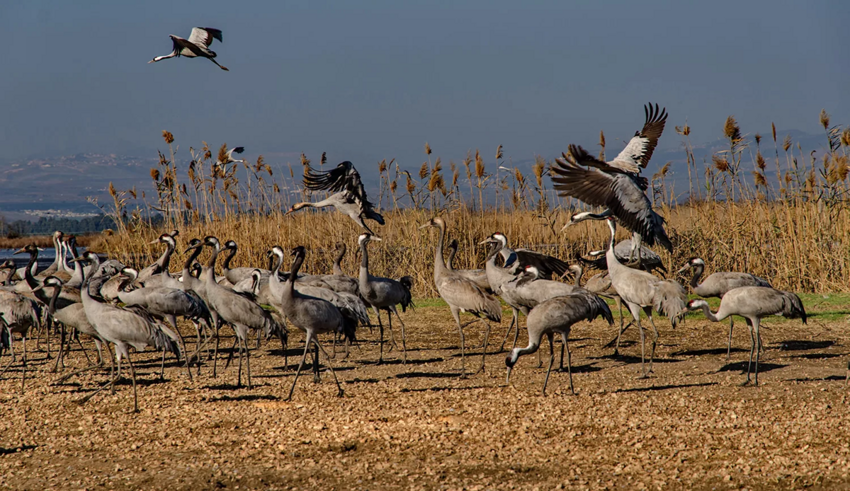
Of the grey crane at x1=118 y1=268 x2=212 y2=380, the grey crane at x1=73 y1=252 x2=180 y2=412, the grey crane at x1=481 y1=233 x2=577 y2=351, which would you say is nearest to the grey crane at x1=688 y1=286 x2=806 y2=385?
the grey crane at x1=481 y1=233 x2=577 y2=351

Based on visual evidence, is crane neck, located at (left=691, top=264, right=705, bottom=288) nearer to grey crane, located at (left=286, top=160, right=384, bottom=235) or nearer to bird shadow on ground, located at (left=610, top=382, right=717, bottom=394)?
bird shadow on ground, located at (left=610, top=382, right=717, bottom=394)

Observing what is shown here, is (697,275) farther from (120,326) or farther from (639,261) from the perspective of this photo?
(120,326)

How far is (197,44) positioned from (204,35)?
0.23 m

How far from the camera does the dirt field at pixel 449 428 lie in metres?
4.58

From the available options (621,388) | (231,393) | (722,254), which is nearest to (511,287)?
(621,388)

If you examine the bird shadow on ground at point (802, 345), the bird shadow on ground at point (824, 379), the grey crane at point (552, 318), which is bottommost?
the bird shadow on ground at point (824, 379)

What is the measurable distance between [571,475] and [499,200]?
10.4 meters

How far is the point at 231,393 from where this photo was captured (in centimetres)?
700

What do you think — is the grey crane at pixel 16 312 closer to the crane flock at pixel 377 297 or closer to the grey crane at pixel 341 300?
the crane flock at pixel 377 297

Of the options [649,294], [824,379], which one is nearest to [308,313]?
[649,294]

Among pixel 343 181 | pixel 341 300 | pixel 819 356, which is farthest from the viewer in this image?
pixel 343 181

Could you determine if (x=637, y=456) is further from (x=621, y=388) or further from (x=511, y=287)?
(x=511, y=287)

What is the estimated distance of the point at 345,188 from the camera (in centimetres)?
1198

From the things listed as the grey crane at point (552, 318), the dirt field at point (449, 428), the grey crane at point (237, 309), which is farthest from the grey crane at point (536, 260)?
the grey crane at point (237, 309)
